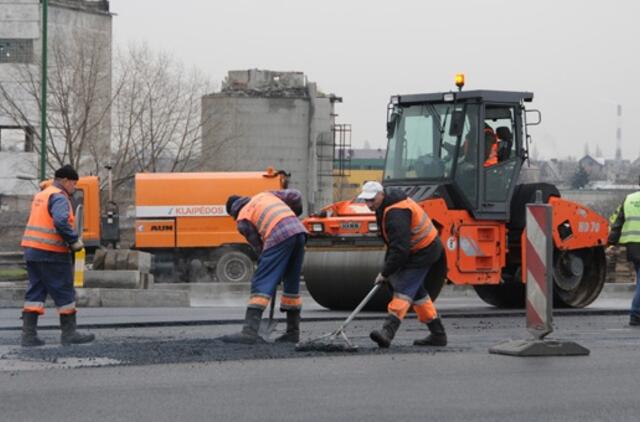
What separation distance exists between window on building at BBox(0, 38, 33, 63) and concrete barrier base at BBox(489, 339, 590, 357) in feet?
165

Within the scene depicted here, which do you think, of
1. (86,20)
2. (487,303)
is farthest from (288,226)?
(86,20)

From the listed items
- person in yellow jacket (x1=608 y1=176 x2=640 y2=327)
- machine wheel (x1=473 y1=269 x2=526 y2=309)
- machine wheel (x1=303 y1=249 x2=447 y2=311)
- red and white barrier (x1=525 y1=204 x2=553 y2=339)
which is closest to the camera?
red and white barrier (x1=525 y1=204 x2=553 y2=339)

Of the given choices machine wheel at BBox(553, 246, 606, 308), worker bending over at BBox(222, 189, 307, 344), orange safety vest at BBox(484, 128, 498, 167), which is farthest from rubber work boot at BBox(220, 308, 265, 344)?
machine wheel at BBox(553, 246, 606, 308)

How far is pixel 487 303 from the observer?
20594 millimetres

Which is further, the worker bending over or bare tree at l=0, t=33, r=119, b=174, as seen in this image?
bare tree at l=0, t=33, r=119, b=174

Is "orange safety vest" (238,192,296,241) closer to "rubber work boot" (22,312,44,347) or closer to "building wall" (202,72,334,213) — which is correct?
"rubber work boot" (22,312,44,347)

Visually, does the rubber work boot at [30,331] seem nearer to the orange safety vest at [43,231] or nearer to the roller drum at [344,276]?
the orange safety vest at [43,231]

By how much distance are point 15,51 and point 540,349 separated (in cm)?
5174

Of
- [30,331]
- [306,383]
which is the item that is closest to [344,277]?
[30,331]

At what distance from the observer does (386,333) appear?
11695 mm

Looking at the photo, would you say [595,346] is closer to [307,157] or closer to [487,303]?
[487,303]

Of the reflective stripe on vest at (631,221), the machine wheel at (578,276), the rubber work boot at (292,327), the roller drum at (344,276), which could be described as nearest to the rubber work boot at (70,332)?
the rubber work boot at (292,327)

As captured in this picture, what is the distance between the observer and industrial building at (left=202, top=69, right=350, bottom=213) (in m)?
70.9

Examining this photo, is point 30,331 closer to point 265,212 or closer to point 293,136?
point 265,212
